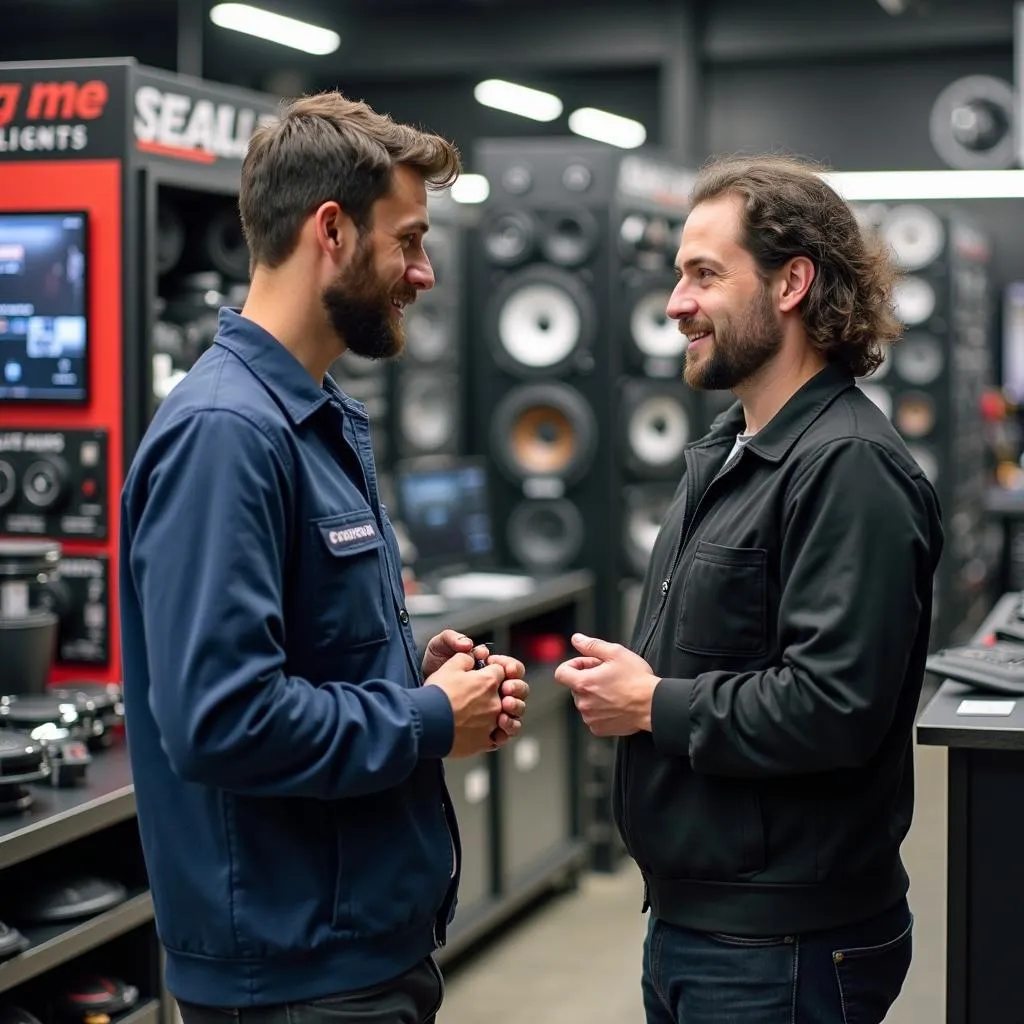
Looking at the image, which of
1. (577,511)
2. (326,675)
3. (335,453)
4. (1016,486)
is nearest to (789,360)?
(335,453)

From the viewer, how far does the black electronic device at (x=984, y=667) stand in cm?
272

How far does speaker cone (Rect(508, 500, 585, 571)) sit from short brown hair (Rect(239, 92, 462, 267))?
377cm

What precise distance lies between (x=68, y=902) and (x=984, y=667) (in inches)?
63.4

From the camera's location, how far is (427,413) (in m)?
5.46

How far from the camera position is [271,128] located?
1.78 meters

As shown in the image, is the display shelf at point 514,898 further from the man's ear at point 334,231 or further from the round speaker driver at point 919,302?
the round speaker driver at point 919,302

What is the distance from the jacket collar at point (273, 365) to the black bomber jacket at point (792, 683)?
0.59 metres

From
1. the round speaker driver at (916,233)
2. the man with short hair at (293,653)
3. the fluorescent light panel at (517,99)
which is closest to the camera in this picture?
the man with short hair at (293,653)

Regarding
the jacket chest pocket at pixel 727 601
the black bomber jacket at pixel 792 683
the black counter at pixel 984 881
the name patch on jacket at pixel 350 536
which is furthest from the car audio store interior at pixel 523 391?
the name patch on jacket at pixel 350 536

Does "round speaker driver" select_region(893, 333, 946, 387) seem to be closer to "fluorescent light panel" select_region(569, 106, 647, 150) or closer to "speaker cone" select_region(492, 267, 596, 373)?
"fluorescent light panel" select_region(569, 106, 647, 150)

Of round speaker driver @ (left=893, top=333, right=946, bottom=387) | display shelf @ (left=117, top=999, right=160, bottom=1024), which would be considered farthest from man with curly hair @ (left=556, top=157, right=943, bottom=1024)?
round speaker driver @ (left=893, top=333, right=946, bottom=387)

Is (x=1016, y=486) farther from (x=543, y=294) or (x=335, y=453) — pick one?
(x=335, y=453)

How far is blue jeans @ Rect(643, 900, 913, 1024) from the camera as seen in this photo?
78.7 inches

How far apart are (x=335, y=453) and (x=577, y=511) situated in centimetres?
375
